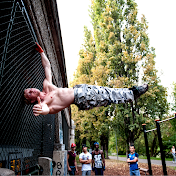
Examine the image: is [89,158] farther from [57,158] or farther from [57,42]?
[57,42]

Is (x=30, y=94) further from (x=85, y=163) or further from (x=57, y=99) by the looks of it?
(x=85, y=163)

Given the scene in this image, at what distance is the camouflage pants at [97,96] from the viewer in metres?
2.70

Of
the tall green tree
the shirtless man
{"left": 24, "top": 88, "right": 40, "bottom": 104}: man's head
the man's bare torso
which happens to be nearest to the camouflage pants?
the shirtless man

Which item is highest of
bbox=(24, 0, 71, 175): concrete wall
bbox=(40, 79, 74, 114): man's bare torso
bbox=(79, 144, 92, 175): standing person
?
bbox=(24, 0, 71, 175): concrete wall

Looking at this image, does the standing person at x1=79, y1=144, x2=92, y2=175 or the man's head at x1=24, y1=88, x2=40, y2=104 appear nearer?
the man's head at x1=24, y1=88, x2=40, y2=104

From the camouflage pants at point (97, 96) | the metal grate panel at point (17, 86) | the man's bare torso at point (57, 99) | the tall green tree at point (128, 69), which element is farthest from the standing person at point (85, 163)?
the tall green tree at point (128, 69)

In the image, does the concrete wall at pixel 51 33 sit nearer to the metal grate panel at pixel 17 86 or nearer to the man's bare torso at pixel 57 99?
the metal grate panel at pixel 17 86

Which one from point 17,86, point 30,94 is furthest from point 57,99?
point 17,86

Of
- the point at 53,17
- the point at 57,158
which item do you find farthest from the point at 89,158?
the point at 53,17

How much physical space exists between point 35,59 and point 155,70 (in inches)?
438

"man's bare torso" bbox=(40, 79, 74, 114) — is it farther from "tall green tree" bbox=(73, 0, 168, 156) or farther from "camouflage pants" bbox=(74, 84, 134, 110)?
"tall green tree" bbox=(73, 0, 168, 156)

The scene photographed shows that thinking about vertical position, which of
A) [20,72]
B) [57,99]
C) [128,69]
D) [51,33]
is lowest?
[57,99]

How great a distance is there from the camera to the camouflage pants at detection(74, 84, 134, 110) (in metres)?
2.70

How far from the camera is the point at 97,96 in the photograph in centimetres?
279
